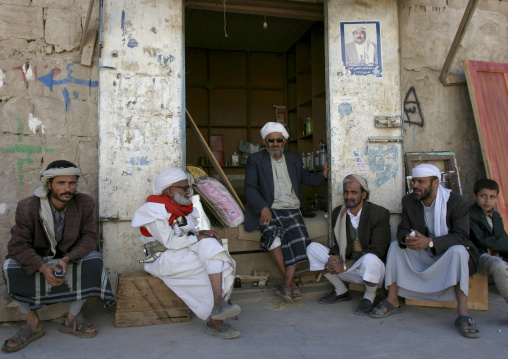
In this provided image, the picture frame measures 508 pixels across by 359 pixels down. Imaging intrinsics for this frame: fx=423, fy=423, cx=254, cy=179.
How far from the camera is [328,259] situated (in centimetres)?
402

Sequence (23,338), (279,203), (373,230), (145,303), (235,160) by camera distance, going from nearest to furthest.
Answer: (23,338), (145,303), (373,230), (279,203), (235,160)

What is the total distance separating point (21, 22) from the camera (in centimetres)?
403

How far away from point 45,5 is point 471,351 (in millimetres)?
4680

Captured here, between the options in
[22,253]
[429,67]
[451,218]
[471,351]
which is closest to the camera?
[471,351]

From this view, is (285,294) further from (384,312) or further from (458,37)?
(458,37)

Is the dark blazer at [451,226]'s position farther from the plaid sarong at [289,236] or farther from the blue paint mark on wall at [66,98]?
the blue paint mark on wall at [66,98]

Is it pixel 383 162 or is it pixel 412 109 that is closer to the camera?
pixel 383 162

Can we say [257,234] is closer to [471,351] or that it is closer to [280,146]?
[280,146]

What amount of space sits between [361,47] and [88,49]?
2.83m

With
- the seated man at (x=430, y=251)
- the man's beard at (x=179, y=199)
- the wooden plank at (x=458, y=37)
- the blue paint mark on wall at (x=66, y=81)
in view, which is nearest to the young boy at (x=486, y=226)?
the seated man at (x=430, y=251)

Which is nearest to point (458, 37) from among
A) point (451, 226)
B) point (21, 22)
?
point (451, 226)

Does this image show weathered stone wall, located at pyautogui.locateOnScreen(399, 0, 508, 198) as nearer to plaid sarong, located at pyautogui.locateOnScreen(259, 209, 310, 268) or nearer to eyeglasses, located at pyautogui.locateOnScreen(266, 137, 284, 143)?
eyeglasses, located at pyautogui.locateOnScreen(266, 137, 284, 143)

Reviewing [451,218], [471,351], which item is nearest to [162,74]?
[451,218]

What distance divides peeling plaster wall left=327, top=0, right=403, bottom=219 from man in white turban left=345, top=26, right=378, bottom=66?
91 millimetres
